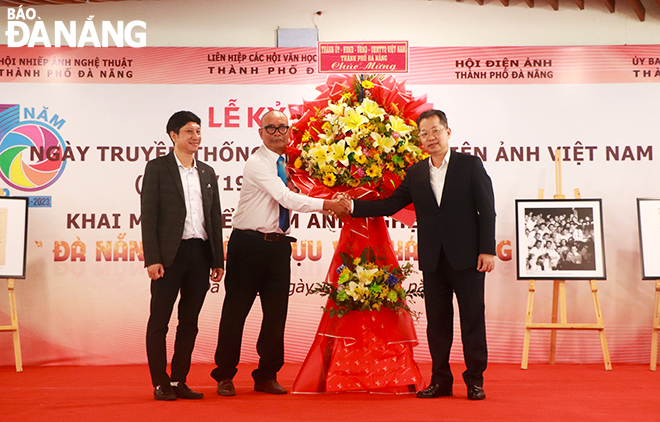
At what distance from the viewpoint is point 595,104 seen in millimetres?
5035

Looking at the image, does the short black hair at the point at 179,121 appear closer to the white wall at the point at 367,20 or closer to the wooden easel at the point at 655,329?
the white wall at the point at 367,20

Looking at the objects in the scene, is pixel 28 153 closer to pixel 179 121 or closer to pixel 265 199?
pixel 179 121

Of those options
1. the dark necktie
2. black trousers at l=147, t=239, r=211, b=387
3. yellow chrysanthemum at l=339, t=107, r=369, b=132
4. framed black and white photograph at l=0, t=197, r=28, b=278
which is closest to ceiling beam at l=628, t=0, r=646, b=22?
yellow chrysanthemum at l=339, t=107, r=369, b=132

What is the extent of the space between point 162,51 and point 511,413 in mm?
4041

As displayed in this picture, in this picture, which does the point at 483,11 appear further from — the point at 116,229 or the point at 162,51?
the point at 116,229

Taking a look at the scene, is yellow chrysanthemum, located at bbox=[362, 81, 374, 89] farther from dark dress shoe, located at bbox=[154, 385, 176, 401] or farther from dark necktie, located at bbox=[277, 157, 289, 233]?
dark dress shoe, located at bbox=[154, 385, 176, 401]

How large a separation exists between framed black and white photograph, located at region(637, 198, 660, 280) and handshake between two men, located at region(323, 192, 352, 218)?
2746mm

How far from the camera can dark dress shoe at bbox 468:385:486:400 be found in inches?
124

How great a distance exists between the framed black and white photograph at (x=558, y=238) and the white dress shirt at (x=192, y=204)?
105 inches

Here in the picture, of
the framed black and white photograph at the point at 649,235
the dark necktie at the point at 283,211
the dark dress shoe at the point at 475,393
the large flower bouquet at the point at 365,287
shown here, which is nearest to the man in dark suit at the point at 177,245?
the dark necktie at the point at 283,211

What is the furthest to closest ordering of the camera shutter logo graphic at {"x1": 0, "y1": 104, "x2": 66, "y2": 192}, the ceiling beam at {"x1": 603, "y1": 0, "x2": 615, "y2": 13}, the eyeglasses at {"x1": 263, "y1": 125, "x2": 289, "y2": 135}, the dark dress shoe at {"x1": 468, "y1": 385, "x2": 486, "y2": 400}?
the ceiling beam at {"x1": 603, "y1": 0, "x2": 615, "y2": 13}, the camera shutter logo graphic at {"x1": 0, "y1": 104, "x2": 66, "y2": 192}, the eyeglasses at {"x1": 263, "y1": 125, "x2": 289, "y2": 135}, the dark dress shoe at {"x1": 468, "y1": 385, "x2": 486, "y2": 400}

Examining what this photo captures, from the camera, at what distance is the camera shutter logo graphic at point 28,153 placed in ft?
16.4

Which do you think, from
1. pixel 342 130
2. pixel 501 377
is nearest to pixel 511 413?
pixel 501 377

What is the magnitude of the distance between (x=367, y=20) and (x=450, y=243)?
2.83 meters
